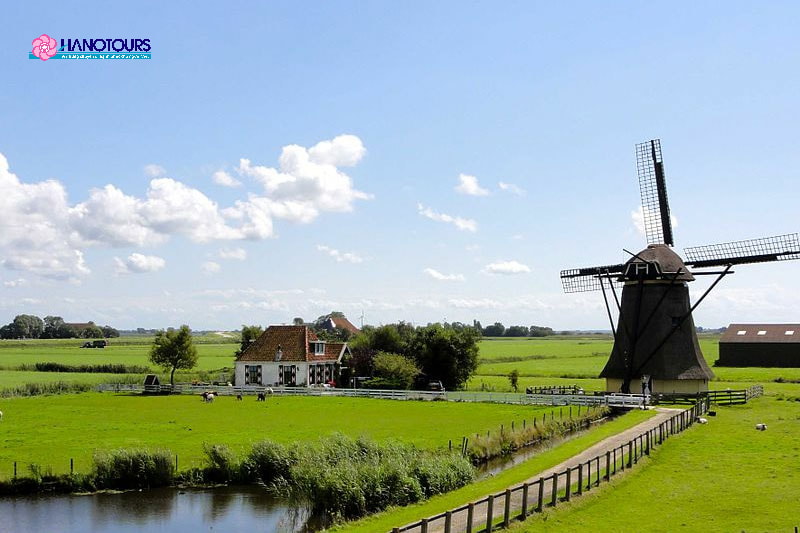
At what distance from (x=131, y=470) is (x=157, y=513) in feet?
12.4

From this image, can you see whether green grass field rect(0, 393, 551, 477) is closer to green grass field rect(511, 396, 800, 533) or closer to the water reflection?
the water reflection

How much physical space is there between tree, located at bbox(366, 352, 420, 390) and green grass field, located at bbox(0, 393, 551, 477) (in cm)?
816

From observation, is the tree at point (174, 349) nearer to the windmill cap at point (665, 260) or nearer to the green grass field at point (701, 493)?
the windmill cap at point (665, 260)

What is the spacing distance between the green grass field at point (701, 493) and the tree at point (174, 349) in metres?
47.5

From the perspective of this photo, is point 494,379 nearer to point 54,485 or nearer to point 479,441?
point 479,441

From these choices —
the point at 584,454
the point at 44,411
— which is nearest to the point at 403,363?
the point at 44,411

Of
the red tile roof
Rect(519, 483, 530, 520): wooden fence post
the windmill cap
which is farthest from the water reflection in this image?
the red tile roof

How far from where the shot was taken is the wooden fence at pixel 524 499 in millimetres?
17819

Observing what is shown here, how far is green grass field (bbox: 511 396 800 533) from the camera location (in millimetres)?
19453

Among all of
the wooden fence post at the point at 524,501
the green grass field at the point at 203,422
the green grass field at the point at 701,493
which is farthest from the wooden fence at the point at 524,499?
the green grass field at the point at 203,422

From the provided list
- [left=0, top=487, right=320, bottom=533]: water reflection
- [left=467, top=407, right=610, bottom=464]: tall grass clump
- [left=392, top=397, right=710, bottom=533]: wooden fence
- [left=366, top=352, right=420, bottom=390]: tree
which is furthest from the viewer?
[left=366, top=352, right=420, bottom=390]: tree

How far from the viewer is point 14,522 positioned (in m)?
23.0

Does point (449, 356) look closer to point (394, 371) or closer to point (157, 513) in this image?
point (394, 371)

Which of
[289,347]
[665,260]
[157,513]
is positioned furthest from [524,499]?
[289,347]
